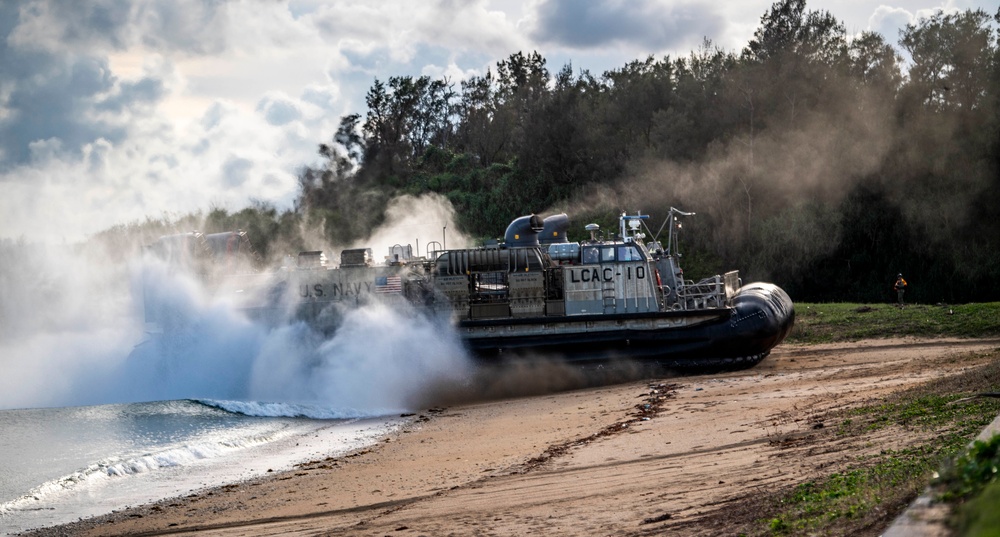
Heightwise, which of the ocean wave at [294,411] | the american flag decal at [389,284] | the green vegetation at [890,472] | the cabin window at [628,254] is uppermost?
the cabin window at [628,254]

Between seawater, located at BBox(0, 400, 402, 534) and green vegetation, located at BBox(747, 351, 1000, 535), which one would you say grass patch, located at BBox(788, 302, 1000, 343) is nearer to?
seawater, located at BBox(0, 400, 402, 534)

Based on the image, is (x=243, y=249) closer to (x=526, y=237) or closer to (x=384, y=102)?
(x=526, y=237)

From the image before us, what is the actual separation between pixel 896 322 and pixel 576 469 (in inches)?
585

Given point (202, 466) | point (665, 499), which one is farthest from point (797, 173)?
point (665, 499)

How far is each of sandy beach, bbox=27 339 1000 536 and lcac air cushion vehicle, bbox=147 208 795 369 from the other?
196cm

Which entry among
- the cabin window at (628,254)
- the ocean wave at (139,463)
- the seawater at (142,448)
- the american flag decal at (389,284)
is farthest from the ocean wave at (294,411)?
the cabin window at (628,254)

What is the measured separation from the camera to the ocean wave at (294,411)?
52.5 ft

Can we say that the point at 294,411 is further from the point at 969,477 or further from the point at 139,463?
the point at 969,477

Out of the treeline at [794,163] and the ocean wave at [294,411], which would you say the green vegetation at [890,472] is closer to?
the ocean wave at [294,411]

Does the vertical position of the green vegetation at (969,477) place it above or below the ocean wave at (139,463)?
above

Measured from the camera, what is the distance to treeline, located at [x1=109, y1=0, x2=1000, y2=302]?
95.1ft

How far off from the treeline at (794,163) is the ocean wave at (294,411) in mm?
17328

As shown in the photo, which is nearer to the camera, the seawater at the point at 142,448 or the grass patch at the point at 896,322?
the seawater at the point at 142,448

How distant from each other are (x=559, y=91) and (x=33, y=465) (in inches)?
1315
